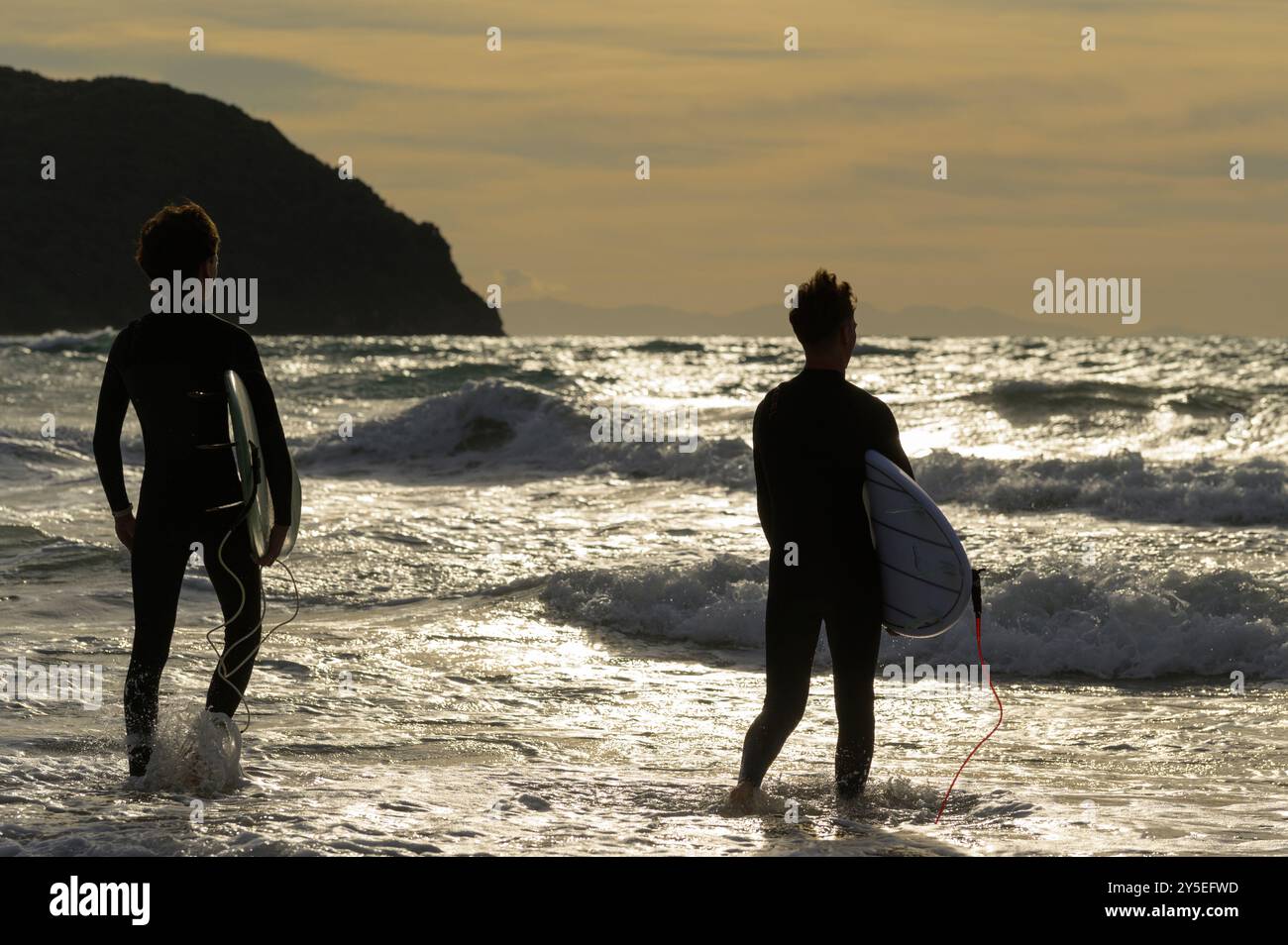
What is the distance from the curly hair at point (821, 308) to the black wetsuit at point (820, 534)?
130 mm

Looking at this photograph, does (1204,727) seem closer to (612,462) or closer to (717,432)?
(612,462)

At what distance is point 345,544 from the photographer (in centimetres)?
1152

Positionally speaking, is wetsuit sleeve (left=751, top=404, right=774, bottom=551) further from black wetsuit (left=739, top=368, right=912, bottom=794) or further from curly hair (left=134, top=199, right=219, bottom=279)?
curly hair (left=134, top=199, right=219, bottom=279)

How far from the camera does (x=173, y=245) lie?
4664mm

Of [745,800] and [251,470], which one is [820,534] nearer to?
[745,800]

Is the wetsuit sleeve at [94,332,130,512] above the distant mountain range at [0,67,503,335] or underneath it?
underneath

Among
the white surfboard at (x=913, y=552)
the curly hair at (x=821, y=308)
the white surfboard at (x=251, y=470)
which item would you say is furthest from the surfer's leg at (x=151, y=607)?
the white surfboard at (x=913, y=552)

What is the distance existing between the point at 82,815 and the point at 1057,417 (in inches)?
856

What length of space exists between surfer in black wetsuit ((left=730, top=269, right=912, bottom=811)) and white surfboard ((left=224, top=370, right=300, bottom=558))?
158cm

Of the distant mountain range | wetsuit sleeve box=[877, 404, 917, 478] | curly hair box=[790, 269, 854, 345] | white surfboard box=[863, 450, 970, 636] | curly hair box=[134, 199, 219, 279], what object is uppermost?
the distant mountain range

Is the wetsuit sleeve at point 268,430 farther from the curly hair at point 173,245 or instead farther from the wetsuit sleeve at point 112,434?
the wetsuit sleeve at point 112,434

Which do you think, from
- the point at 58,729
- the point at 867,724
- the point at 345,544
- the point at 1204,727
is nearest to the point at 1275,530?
the point at 1204,727

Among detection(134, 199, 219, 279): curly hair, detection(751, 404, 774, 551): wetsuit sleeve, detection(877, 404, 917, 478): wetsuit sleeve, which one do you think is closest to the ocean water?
detection(751, 404, 774, 551): wetsuit sleeve

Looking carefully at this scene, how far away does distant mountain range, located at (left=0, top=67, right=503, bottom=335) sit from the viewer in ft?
344
